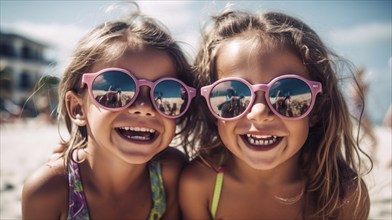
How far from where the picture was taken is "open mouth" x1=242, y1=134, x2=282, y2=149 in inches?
89.9

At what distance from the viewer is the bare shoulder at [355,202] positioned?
2.46 m

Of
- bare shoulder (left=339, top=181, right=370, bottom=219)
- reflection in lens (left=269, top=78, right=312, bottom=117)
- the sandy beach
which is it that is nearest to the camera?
reflection in lens (left=269, top=78, right=312, bottom=117)

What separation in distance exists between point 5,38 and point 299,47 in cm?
3756

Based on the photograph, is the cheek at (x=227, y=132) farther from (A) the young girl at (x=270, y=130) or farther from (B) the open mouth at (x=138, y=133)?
(B) the open mouth at (x=138, y=133)

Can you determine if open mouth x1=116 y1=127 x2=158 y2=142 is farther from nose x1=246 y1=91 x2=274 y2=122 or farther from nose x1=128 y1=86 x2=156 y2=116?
nose x1=246 y1=91 x2=274 y2=122

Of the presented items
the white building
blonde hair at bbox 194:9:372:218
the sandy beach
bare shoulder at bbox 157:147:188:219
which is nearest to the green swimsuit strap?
blonde hair at bbox 194:9:372:218

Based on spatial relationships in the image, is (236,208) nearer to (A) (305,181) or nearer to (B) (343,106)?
(A) (305,181)

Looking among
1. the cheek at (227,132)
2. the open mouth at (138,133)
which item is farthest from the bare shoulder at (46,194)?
the cheek at (227,132)

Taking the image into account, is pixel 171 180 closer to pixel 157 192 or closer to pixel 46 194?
pixel 157 192

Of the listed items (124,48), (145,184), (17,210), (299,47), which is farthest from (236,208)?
(17,210)

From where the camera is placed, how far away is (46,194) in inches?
91.1

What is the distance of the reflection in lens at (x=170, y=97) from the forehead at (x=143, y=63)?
0.25 feet

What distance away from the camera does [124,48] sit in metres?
2.30

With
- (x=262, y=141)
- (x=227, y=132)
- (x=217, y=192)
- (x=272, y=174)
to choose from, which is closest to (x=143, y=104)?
(x=227, y=132)
